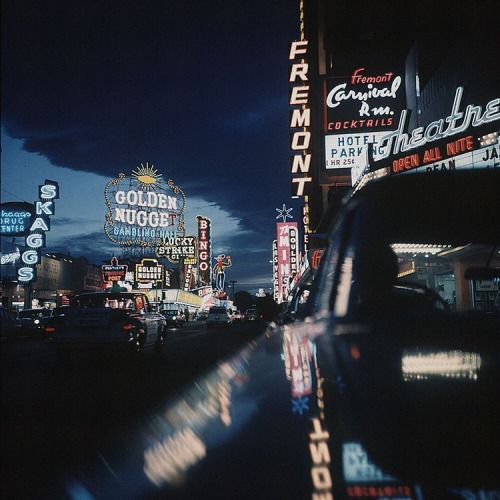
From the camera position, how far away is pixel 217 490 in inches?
44.7

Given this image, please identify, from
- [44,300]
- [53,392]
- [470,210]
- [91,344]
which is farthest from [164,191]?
[470,210]

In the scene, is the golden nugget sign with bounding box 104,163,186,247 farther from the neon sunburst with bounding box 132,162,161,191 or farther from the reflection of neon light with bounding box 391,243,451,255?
the reflection of neon light with bounding box 391,243,451,255

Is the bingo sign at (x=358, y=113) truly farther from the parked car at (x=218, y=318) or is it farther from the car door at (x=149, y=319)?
the parked car at (x=218, y=318)

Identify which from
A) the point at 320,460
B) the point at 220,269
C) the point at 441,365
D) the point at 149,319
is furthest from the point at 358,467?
the point at 220,269

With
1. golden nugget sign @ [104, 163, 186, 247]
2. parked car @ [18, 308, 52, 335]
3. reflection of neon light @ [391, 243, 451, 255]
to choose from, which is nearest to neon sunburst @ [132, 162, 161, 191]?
golden nugget sign @ [104, 163, 186, 247]

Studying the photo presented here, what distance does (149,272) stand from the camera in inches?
3027

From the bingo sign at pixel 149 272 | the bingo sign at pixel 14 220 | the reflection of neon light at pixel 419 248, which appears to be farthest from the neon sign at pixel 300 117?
the bingo sign at pixel 149 272

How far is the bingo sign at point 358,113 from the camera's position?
86.9ft

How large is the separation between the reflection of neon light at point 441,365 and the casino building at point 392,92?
869 centimetres

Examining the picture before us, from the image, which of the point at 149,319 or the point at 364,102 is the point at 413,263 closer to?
the point at 149,319

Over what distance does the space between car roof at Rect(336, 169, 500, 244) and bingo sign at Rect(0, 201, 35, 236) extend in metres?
46.8

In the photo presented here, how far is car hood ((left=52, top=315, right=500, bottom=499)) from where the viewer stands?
1022 mm

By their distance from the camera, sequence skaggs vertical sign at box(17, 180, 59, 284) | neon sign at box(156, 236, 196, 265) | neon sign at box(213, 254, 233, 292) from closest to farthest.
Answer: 1. skaggs vertical sign at box(17, 180, 59, 284)
2. neon sign at box(156, 236, 196, 265)
3. neon sign at box(213, 254, 233, 292)

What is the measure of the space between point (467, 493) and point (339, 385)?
0.35 metres
